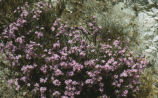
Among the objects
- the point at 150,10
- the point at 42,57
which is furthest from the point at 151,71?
the point at 42,57

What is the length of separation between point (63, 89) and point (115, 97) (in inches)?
38.3

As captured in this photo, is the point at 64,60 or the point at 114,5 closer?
the point at 64,60

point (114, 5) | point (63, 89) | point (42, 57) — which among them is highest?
point (114, 5)

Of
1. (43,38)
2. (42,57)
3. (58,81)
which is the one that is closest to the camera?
(58,81)

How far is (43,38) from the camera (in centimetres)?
464

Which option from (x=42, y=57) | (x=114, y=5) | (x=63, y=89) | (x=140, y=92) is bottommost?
(x=140, y=92)

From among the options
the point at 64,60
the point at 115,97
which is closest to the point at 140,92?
the point at 115,97

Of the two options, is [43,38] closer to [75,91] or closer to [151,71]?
[75,91]

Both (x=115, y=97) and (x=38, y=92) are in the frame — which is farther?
(x=115, y=97)

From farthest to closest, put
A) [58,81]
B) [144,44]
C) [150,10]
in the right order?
[150,10] < [144,44] < [58,81]

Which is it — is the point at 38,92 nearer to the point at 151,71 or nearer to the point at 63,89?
the point at 63,89

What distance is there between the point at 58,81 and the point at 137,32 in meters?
2.62

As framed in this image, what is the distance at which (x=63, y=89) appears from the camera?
159 inches

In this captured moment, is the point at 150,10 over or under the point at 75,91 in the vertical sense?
over
